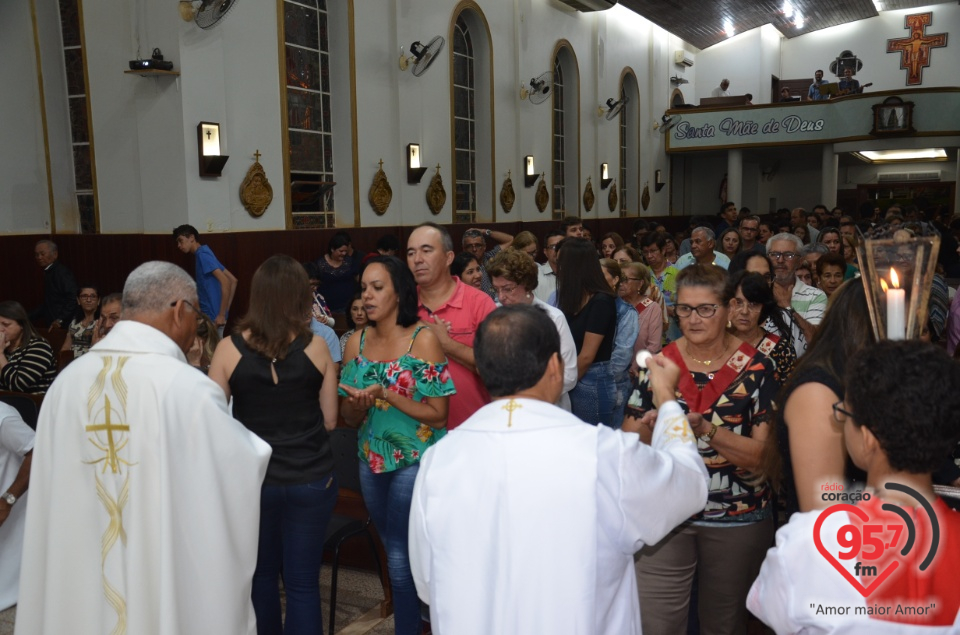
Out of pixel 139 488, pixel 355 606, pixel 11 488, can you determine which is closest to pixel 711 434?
pixel 139 488

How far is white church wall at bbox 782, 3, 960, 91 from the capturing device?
75.4 feet

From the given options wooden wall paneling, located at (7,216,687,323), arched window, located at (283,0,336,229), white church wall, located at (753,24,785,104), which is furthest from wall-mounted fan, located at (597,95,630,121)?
wooden wall paneling, located at (7,216,687,323)

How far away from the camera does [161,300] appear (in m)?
2.71

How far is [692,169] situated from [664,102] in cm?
286

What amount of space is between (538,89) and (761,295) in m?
11.8

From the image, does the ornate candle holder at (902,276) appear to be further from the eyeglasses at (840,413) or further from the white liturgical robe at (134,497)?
the white liturgical robe at (134,497)

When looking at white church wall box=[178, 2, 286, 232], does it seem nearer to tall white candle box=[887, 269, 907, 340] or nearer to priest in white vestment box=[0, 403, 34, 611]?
priest in white vestment box=[0, 403, 34, 611]

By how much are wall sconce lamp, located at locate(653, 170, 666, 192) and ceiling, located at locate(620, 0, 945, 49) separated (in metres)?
3.56

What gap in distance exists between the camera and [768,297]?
3768mm

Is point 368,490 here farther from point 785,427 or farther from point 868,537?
point 868,537

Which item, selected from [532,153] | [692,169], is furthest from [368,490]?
[692,169]

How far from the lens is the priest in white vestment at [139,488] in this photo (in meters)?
2.62

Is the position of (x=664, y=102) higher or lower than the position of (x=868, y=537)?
higher

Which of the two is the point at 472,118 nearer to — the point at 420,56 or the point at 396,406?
the point at 420,56
